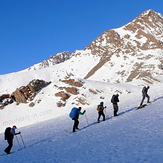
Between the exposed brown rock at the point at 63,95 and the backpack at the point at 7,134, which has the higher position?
the exposed brown rock at the point at 63,95

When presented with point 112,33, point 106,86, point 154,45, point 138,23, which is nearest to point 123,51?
point 154,45

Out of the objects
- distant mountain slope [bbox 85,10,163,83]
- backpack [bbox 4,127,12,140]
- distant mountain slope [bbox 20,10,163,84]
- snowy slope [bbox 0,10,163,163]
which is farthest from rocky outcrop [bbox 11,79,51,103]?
distant mountain slope [bbox 85,10,163,83]

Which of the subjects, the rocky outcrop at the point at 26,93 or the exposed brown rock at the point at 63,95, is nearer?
the exposed brown rock at the point at 63,95

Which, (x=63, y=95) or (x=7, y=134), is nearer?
(x=7, y=134)

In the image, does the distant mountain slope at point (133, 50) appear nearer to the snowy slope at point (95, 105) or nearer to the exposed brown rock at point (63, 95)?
the snowy slope at point (95, 105)

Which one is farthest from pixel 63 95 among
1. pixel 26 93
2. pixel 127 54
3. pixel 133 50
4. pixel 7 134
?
pixel 133 50

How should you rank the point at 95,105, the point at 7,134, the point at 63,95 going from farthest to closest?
1. the point at 63,95
2. the point at 95,105
3. the point at 7,134

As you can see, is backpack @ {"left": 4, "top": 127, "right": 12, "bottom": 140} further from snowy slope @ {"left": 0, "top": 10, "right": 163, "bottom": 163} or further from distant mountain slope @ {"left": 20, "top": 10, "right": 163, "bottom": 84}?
distant mountain slope @ {"left": 20, "top": 10, "right": 163, "bottom": 84}

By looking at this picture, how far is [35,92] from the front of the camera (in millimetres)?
46062

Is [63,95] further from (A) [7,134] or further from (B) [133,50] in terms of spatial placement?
(B) [133,50]

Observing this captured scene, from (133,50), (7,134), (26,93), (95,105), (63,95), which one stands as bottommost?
(95,105)

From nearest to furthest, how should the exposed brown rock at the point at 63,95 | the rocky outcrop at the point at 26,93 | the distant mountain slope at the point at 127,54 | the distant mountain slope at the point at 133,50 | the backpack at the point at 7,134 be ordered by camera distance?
the backpack at the point at 7,134
the exposed brown rock at the point at 63,95
the rocky outcrop at the point at 26,93
the distant mountain slope at the point at 133,50
the distant mountain slope at the point at 127,54

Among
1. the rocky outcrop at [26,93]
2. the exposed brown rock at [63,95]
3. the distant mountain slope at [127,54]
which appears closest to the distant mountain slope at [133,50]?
the distant mountain slope at [127,54]

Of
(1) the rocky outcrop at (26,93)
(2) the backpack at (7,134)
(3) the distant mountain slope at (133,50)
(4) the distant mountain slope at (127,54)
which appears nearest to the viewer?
(2) the backpack at (7,134)
